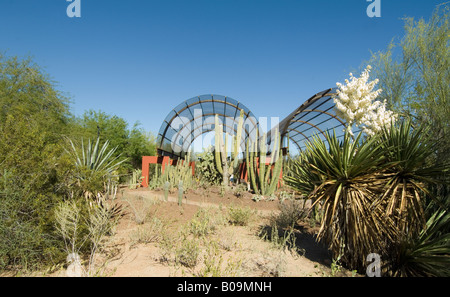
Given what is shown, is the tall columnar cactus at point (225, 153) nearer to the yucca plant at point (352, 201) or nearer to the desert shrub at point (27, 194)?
the desert shrub at point (27, 194)

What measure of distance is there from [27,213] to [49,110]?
12.3 m

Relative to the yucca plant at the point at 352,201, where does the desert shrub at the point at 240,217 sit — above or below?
below

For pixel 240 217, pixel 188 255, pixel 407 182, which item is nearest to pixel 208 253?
pixel 188 255

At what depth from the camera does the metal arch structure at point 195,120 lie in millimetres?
15891

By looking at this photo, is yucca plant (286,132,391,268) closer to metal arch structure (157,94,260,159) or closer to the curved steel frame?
the curved steel frame

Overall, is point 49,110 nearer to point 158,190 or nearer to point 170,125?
point 170,125

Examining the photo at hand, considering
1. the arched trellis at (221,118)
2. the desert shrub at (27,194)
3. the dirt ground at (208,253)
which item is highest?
the arched trellis at (221,118)

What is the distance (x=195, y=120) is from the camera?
17.8 m

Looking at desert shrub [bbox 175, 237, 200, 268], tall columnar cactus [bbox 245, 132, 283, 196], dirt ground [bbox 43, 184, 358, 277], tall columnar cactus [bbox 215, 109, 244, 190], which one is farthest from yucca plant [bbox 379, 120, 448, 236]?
tall columnar cactus [bbox 215, 109, 244, 190]

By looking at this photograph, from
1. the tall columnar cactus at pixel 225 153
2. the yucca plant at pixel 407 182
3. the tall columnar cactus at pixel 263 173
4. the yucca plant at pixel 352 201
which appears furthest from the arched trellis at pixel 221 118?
the yucca plant at pixel 352 201

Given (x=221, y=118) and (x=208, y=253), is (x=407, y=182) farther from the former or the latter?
(x=221, y=118)

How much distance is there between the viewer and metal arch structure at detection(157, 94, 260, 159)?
15.9m
